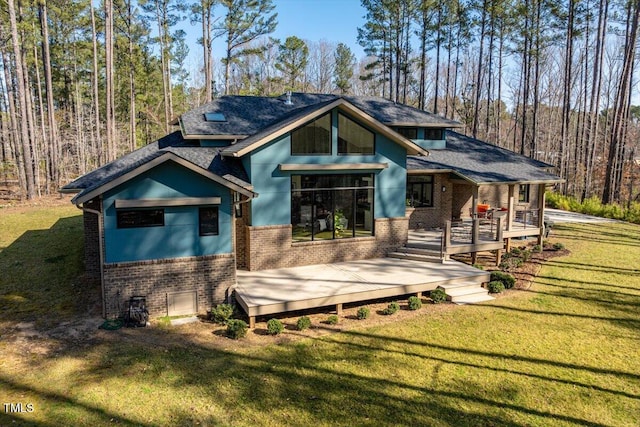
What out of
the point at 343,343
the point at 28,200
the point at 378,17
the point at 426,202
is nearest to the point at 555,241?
the point at 426,202

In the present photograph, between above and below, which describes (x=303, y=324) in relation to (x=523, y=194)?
below

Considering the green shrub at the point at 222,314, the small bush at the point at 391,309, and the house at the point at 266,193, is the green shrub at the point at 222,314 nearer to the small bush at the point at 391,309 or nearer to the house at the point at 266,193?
the house at the point at 266,193

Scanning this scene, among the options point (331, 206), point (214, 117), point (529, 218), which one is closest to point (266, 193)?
point (331, 206)

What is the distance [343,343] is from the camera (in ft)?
30.9

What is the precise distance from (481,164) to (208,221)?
1264 cm

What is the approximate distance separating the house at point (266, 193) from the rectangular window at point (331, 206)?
0.03 meters

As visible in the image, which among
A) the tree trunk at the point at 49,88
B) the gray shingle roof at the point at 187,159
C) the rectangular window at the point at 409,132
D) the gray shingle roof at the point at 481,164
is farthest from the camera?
the tree trunk at the point at 49,88

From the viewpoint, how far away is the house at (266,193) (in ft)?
33.5

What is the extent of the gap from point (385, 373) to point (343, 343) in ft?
4.71

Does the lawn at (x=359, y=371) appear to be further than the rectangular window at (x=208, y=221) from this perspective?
No

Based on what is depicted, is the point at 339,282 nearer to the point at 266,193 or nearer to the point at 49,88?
the point at 266,193

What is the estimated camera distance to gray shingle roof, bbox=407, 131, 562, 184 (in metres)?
16.6

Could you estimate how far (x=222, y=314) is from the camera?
10227mm

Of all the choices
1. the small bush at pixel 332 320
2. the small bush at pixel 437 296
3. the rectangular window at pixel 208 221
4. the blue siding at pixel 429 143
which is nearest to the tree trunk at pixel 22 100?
the rectangular window at pixel 208 221
